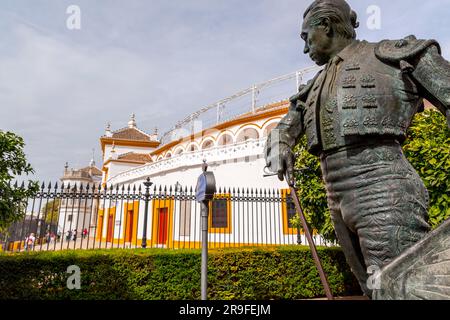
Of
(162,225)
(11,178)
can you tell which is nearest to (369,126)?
(11,178)

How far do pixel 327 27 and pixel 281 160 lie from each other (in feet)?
3.45

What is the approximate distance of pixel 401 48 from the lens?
70.9 inches

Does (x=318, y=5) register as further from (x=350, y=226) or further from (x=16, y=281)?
(x=16, y=281)

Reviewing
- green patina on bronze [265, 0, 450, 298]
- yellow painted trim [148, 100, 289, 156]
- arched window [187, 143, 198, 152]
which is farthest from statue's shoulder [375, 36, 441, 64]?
arched window [187, 143, 198, 152]

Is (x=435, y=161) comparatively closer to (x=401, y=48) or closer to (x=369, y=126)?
(x=401, y=48)

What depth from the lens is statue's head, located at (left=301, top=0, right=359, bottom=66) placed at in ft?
6.88

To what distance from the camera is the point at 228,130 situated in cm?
2534

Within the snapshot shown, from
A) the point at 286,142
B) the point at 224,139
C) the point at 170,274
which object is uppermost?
the point at 224,139

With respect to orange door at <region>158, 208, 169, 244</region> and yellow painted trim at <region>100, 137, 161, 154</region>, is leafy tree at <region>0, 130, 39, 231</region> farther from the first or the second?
yellow painted trim at <region>100, 137, 161, 154</region>

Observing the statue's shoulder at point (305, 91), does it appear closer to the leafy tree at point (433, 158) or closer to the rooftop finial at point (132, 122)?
the leafy tree at point (433, 158)

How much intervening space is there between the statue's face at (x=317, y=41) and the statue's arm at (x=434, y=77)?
2.22ft

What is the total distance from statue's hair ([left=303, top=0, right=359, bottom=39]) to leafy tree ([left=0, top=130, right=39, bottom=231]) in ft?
18.1

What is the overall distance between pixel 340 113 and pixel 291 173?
588 millimetres
